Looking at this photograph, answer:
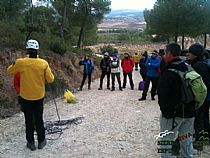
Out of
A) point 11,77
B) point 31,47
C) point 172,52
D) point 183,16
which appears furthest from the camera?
point 183,16

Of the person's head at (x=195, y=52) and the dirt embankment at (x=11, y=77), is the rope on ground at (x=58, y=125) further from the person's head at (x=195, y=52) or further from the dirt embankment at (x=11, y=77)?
the person's head at (x=195, y=52)

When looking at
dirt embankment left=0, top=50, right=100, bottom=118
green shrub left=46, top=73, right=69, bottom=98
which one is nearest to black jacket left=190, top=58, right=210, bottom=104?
A: dirt embankment left=0, top=50, right=100, bottom=118

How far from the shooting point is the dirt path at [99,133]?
600 centimetres

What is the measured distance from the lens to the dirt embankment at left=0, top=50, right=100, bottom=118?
9750 millimetres

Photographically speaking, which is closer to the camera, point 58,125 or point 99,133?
point 99,133

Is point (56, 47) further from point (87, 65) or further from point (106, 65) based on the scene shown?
point (106, 65)

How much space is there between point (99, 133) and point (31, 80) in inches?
83.7

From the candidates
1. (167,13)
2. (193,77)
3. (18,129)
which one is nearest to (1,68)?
(18,129)

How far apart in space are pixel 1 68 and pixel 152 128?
262 inches

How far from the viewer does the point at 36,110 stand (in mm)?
6105

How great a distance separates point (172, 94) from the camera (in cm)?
433

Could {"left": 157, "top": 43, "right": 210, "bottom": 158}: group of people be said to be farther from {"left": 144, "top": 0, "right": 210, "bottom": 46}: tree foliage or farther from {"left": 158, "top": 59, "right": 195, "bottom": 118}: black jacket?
{"left": 144, "top": 0, "right": 210, "bottom": 46}: tree foliage

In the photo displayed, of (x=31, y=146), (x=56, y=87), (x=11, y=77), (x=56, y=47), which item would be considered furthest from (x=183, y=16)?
(x=31, y=146)

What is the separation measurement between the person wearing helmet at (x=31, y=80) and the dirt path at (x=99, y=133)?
56cm
